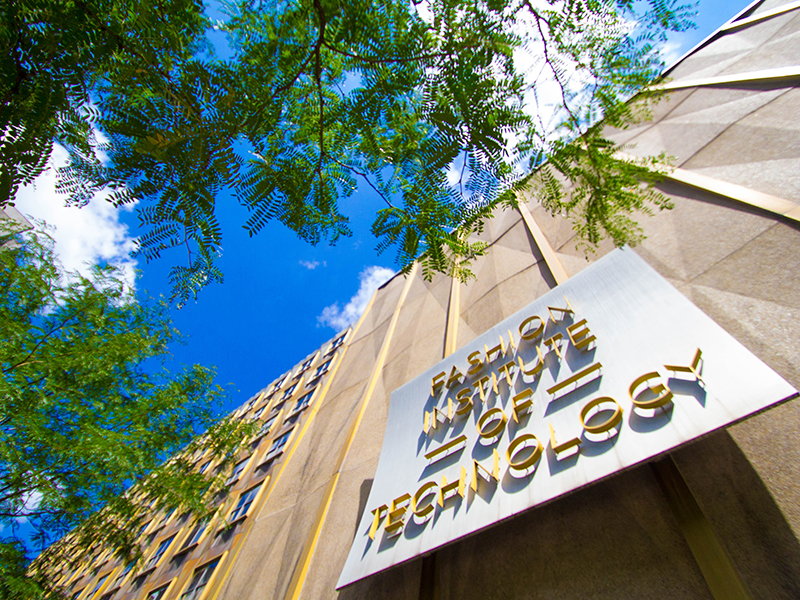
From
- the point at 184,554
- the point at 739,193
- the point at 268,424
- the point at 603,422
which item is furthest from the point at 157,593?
the point at 739,193

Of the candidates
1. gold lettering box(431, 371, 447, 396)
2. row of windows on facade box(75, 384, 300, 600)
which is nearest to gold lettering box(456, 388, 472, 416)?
gold lettering box(431, 371, 447, 396)

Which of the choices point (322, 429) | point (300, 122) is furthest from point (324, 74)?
point (322, 429)

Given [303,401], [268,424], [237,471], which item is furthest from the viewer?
[268,424]

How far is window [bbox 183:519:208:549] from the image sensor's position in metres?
8.52

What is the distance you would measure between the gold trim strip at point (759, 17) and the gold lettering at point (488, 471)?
10833mm

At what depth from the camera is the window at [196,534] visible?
27.9 feet

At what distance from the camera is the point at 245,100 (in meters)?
2.01

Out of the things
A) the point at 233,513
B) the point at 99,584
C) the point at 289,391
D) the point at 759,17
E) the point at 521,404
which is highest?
the point at 759,17

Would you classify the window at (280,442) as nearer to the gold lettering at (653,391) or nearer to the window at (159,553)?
the window at (159,553)

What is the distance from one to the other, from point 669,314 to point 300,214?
3.00m

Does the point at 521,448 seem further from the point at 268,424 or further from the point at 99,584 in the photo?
the point at 99,584

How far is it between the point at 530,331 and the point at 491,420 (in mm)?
1175

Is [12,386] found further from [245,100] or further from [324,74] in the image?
[324,74]

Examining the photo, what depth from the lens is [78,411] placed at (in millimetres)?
4852
